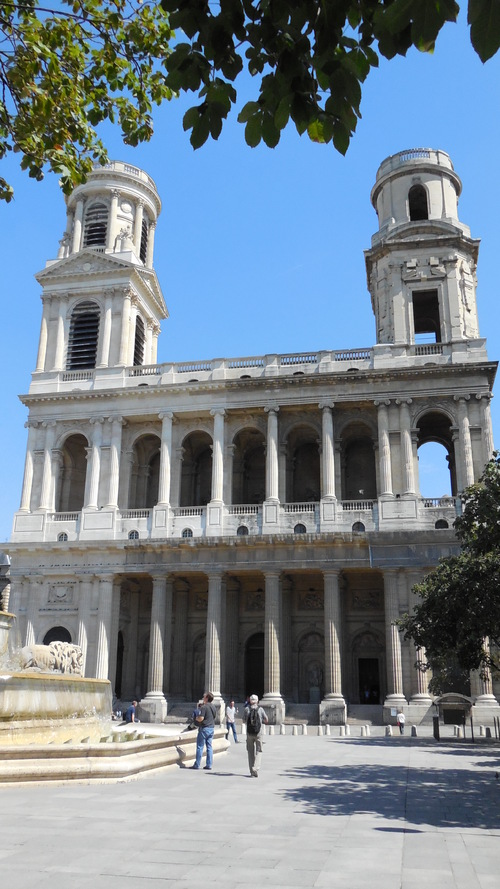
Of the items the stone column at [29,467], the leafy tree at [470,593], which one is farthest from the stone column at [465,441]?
the stone column at [29,467]

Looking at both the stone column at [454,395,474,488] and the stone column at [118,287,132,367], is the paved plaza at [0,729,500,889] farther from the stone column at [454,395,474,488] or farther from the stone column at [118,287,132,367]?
the stone column at [118,287,132,367]

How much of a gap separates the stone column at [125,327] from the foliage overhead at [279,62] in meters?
40.7

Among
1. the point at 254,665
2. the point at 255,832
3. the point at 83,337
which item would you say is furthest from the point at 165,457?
the point at 255,832

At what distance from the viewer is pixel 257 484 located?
46.9 m

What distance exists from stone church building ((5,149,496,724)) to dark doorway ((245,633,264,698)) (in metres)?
0.11

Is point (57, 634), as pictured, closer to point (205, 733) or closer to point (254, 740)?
point (205, 733)

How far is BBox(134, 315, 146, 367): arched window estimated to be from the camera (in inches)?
1951

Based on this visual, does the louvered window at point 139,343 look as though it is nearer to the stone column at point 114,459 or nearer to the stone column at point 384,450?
the stone column at point 114,459

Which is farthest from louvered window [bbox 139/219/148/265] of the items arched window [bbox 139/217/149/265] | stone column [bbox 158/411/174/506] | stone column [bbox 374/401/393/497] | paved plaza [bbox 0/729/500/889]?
paved plaza [bbox 0/729/500/889]

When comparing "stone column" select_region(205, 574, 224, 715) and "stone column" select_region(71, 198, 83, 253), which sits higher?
"stone column" select_region(71, 198, 83, 253)

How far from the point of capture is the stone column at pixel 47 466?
1722 inches

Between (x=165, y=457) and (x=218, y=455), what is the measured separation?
2.96 meters

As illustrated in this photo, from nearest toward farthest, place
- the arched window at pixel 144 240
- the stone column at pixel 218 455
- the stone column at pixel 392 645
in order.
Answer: the stone column at pixel 392 645 < the stone column at pixel 218 455 < the arched window at pixel 144 240

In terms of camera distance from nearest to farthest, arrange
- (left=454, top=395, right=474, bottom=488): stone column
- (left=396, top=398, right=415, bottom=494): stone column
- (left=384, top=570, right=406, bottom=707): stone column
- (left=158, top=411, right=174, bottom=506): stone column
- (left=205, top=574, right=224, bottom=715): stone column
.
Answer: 1. (left=384, top=570, right=406, bottom=707): stone column
2. (left=205, top=574, right=224, bottom=715): stone column
3. (left=454, top=395, right=474, bottom=488): stone column
4. (left=396, top=398, right=415, bottom=494): stone column
5. (left=158, top=411, right=174, bottom=506): stone column
